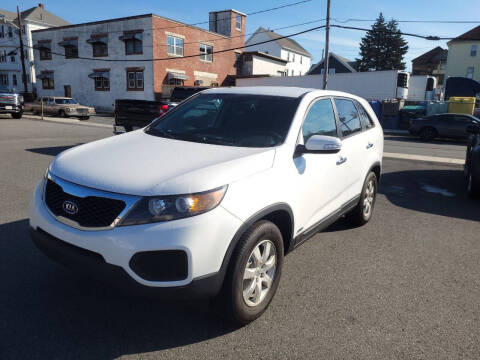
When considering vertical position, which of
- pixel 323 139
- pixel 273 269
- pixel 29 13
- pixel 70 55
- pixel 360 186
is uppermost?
pixel 29 13

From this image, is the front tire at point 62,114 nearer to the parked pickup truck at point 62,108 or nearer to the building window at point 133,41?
the parked pickup truck at point 62,108

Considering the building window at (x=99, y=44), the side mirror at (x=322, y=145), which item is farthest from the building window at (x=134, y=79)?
the side mirror at (x=322, y=145)

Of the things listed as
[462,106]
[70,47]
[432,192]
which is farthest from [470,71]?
[432,192]

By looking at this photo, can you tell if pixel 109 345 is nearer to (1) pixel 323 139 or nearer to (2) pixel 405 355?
(2) pixel 405 355

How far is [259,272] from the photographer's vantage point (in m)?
2.80

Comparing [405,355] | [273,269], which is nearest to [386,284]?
[405,355]

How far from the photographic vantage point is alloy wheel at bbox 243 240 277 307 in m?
2.71

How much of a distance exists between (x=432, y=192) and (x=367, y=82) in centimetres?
2640

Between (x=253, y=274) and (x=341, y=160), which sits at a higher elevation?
(x=341, y=160)

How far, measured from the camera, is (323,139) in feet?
10.0

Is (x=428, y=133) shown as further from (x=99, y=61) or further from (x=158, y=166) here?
(x=99, y=61)

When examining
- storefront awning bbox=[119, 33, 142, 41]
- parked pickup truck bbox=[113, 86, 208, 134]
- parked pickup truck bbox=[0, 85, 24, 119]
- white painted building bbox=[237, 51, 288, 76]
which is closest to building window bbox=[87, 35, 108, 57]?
storefront awning bbox=[119, 33, 142, 41]

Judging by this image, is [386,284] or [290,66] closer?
[386,284]

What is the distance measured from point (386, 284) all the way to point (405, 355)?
103cm
